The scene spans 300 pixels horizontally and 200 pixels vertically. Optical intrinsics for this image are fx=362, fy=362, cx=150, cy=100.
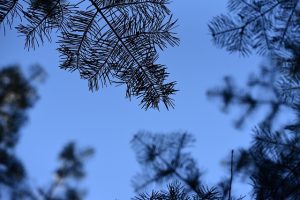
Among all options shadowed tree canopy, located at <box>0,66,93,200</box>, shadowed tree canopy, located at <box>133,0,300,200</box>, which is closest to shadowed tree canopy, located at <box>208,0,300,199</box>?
shadowed tree canopy, located at <box>133,0,300,200</box>

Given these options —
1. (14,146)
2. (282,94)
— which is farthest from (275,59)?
(14,146)

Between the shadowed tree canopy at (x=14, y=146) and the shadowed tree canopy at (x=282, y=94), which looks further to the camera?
the shadowed tree canopy at (x=14, y=146)

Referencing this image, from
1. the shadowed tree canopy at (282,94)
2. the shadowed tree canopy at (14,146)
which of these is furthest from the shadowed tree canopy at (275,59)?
the shadowed tree canopy at (14,146)

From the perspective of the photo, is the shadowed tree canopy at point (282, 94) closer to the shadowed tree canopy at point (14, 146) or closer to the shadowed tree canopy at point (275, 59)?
the shadowed tree canopy at point (275, 59)

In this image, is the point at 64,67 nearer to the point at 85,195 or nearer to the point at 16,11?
the point at 16,11

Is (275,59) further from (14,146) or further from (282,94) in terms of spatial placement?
(14,146)

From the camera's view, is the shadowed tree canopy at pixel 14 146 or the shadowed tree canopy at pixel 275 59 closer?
the shadowed tree canopy at pixel 275 59

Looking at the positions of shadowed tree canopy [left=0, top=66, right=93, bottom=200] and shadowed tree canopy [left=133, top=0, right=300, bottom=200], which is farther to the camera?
shadowed tree canopy [left=0, top=66, right=93, bottom=200]

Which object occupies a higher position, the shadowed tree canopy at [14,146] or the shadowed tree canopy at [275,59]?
the shadowed tree canopy at [14,146]

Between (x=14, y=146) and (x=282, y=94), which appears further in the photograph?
(x=14, y=146)

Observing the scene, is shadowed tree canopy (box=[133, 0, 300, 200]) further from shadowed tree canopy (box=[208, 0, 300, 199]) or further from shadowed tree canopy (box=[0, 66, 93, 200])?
shadowed tree canopy (box=[0, 66, 93, 200])

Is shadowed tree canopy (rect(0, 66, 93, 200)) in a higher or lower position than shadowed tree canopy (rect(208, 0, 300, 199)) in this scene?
higher
